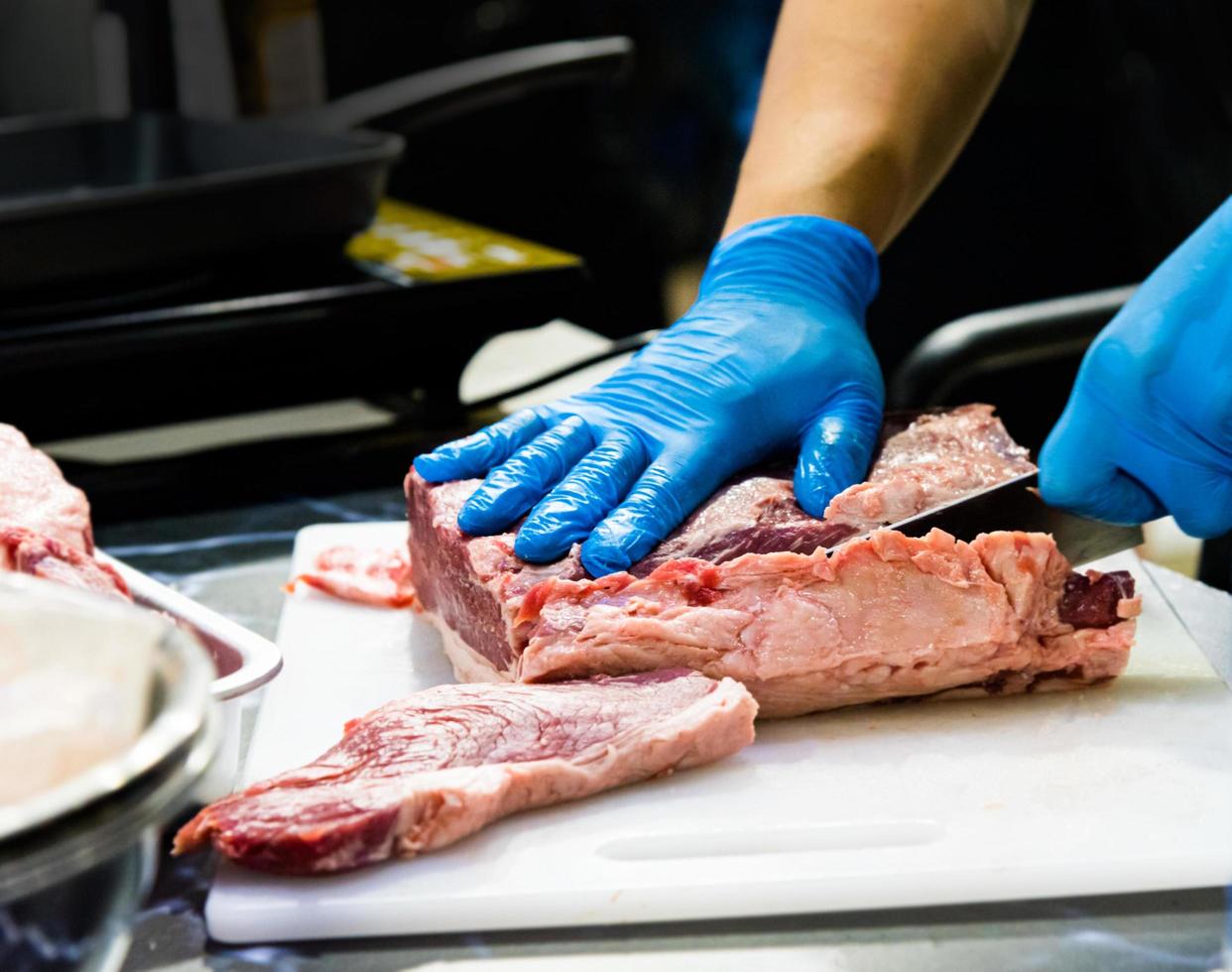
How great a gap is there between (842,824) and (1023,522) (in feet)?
1.67

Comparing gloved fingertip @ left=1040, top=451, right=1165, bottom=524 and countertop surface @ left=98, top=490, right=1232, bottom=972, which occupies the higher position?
gloved fingertip @ left=1040, top=451, right=1165, bottom=524

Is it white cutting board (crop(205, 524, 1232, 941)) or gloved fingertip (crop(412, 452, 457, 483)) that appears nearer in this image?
white cutting board (crop(205, 524, 1232, 941))

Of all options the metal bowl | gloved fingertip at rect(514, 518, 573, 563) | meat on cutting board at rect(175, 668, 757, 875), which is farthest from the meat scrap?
the metal bowl

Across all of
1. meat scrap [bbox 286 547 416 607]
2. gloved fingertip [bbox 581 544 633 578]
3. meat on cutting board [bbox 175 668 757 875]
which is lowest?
meat scrap [bbox 286 547 416 607]

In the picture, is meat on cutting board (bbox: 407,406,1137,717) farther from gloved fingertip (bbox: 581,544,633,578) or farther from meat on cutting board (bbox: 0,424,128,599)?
meat on cutting board (bbox: 0,424,128,599)

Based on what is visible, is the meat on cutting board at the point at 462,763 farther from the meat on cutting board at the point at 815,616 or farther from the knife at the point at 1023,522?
the knife at the point at 1023,522

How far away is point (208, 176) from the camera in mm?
2451

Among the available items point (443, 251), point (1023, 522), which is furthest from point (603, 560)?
point (443, 251)

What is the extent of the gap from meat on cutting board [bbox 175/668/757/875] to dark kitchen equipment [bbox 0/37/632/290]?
3.64ft

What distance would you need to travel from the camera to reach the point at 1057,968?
3.81 ft

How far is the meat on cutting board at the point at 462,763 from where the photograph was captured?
1221 mm

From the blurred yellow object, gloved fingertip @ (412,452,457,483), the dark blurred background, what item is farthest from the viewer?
the dark blurred background

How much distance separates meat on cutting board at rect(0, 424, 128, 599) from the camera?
148 centimetres

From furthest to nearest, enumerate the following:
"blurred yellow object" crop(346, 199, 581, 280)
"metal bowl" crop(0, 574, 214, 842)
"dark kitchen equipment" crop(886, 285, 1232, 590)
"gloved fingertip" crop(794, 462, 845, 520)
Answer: "blurred yellow object" crop(346, 199, 581, 280)
"dark kitchen equipment" crop(886, 285, 1232, 590)
"gloved fingertip" crop(794, 462, 845, 520)
"metal bowl" crop(0, 574, 214, 842)
